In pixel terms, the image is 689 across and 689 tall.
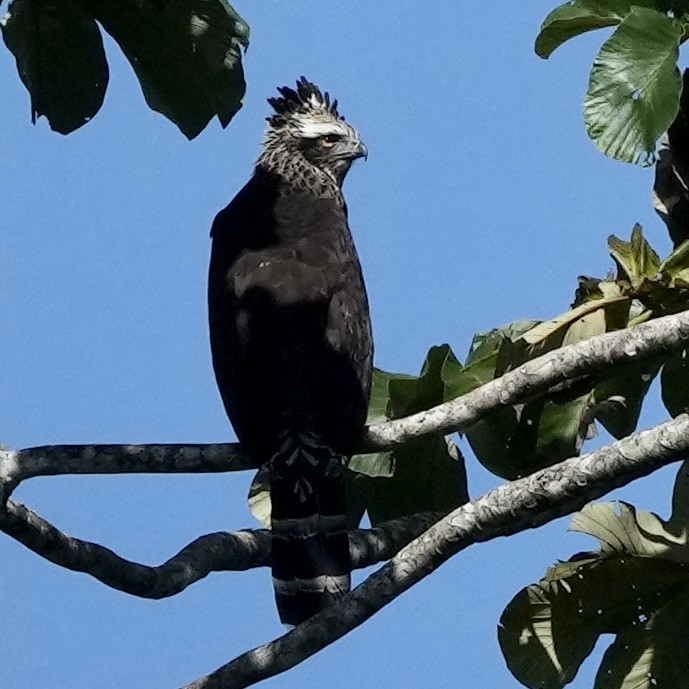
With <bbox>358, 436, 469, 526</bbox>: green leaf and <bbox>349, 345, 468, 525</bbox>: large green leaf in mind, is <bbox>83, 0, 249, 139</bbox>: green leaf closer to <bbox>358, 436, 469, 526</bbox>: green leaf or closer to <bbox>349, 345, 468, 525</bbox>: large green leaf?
<bbox>349, 345, 468, 525</bbox>: large green leaf

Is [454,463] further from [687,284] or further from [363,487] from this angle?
[687,284]

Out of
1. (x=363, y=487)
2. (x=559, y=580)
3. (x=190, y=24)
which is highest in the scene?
(x=190, y=24)

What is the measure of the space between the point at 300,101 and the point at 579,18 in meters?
2.98

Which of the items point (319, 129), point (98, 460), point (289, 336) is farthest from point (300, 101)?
point (98, 460)

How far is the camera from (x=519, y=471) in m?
5.00

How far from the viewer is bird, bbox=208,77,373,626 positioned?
4.96m

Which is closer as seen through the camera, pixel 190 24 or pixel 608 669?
pixel 608 669

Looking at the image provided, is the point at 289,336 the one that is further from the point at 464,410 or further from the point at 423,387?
the point at 464,410

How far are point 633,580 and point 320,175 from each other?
3368 millimetres

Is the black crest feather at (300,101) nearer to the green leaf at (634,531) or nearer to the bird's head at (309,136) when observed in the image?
the bird's head at (309,136)

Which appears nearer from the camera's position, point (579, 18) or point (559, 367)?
point (559, 367)

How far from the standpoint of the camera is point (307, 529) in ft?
16.4

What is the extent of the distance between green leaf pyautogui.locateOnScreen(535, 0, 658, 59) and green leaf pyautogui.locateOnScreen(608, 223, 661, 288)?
2.27ft

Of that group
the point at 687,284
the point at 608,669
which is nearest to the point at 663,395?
the point at 687,284
